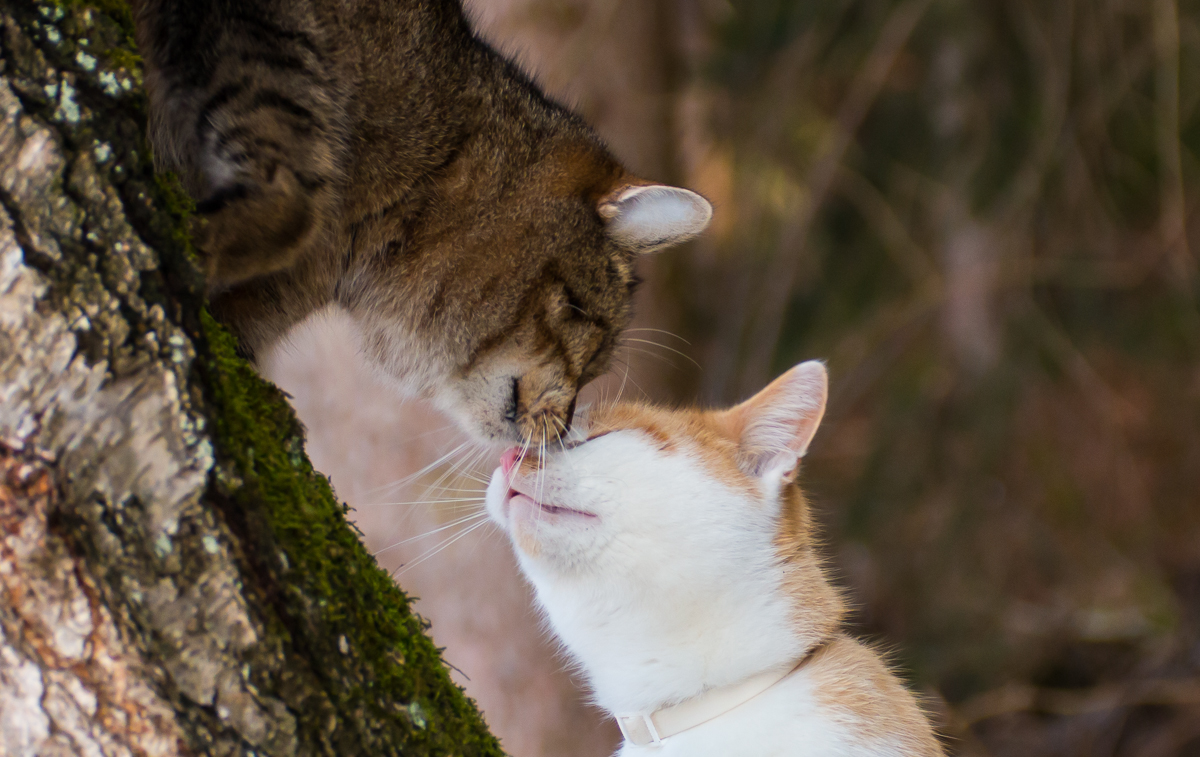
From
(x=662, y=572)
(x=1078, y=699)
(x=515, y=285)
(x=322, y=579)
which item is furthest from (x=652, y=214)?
(x=1078, y=699)

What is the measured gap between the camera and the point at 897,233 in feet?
11.6

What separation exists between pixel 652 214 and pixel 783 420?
0.43m

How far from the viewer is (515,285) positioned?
1.69m

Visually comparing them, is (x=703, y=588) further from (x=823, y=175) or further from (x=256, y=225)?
(x=823, y=175)

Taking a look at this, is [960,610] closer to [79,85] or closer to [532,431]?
[532,431]

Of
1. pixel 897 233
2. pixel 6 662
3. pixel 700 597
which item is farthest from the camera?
pixel 897 233

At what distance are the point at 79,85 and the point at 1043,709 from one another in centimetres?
387

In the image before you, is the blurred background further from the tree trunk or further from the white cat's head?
the tree trunk

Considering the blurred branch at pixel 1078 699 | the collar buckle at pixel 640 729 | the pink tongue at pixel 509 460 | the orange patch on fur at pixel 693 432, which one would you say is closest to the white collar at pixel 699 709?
the collar buckle at pixel 640 729

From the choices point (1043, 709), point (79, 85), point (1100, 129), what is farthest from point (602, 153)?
point (1043, 709)

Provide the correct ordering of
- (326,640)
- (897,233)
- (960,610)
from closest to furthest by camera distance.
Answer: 1. (326,640)
2. (897,233)
3. (960,610)

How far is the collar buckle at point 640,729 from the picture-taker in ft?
5.24

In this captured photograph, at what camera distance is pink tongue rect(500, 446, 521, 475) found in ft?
5.59

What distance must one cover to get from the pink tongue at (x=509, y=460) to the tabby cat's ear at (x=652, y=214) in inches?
16.9
